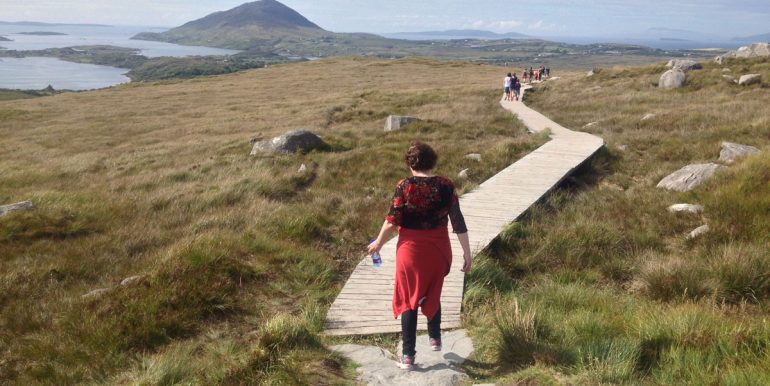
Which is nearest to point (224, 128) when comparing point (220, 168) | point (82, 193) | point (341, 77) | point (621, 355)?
point (220, 168)

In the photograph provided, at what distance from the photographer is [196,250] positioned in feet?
24.4

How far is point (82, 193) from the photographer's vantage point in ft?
44.0

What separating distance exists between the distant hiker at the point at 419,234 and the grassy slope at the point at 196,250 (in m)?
0.87

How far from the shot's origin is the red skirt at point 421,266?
4.46 m

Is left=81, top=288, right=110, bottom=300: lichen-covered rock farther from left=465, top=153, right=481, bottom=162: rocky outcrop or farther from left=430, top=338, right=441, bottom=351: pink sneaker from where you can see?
left=465, top=153, right=481, bottom=162: rocky outcrop

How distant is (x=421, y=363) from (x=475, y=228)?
4139 mm

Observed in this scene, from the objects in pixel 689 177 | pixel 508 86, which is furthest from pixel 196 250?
pixel 508 86

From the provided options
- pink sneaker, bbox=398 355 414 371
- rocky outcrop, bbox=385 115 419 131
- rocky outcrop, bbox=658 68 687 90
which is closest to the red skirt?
pink sneaker, bbox=398 355 414 371

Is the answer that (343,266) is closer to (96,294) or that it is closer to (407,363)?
(96,294)

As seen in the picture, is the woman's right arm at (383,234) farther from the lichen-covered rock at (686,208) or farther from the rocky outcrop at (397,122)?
the rocky outcrop at (397,122)

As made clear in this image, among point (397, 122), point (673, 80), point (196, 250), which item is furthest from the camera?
point (673, 80)

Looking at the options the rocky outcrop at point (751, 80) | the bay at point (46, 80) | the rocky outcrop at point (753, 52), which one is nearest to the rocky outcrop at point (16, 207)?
the rocky outcrop at point (751, 80)

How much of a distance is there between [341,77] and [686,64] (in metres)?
39.8

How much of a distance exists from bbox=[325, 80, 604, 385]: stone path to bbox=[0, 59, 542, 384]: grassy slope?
354 mm
